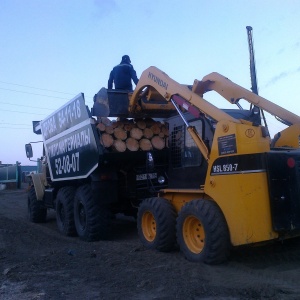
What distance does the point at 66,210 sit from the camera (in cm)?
1099

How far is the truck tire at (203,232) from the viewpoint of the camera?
253 inches

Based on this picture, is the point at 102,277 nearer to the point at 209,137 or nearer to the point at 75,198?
the point at 209,137

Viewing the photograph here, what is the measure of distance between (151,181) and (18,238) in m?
3.49

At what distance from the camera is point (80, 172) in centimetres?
1031

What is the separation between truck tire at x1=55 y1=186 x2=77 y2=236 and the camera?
10.9 m

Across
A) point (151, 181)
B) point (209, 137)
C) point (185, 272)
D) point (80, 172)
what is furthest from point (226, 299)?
point (80, 172)

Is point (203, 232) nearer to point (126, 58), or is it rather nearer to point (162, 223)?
point (162, 223)

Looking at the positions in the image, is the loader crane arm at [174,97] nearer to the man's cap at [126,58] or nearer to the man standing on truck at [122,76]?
Result: the man standing on truck at [122,76]

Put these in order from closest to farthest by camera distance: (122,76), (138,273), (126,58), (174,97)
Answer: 1. (138,273)
2. (174,97)
3. (122,76)
4. (126,58)

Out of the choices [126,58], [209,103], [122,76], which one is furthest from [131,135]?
[209,103]

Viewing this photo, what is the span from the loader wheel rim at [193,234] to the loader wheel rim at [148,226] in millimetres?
1229

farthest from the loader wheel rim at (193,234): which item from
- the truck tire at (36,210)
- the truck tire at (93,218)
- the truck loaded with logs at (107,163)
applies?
the truck tire at (36,210)

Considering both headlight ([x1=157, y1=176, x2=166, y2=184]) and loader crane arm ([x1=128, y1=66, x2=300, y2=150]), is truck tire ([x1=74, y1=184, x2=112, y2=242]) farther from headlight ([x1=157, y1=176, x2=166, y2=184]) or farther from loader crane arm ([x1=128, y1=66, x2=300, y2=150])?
loader crane arm ([x1=128, y1=66, x2=300, y2=150])

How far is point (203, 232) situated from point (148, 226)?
1.89 m
